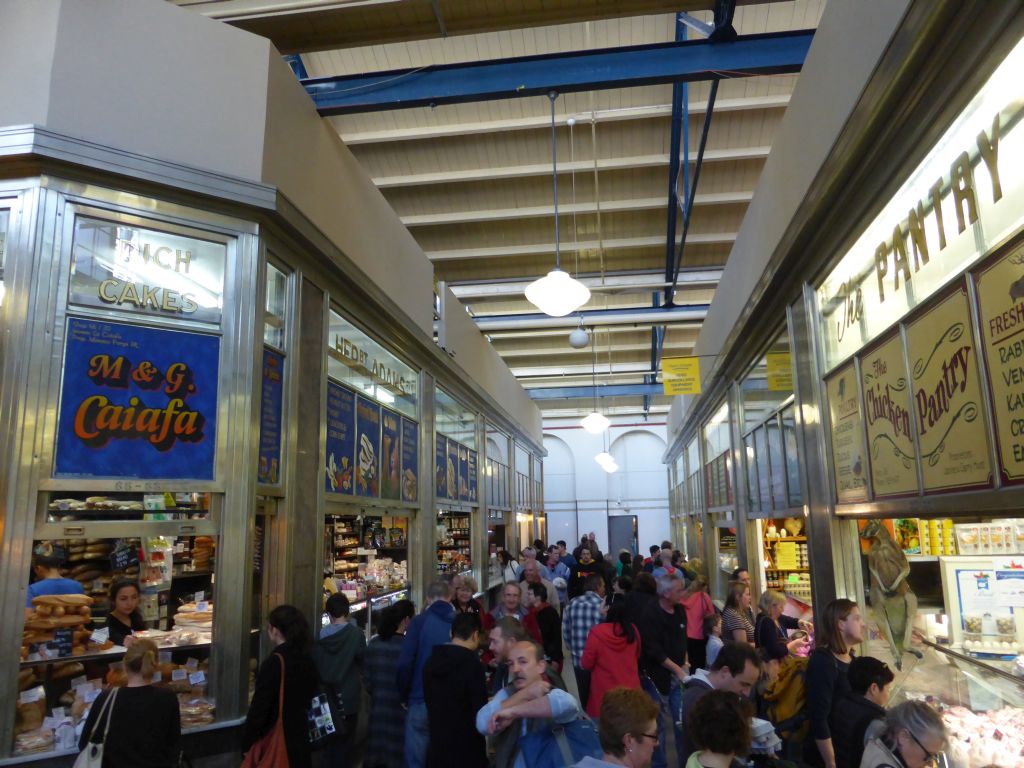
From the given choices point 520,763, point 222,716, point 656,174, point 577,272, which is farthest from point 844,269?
point 577,272

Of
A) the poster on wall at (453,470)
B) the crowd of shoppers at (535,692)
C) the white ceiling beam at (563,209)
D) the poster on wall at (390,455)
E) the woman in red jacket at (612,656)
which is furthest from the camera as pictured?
the white ceiling beam at (563,209)

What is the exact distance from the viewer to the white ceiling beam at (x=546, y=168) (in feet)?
32.3

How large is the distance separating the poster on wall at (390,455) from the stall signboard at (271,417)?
7.95ft

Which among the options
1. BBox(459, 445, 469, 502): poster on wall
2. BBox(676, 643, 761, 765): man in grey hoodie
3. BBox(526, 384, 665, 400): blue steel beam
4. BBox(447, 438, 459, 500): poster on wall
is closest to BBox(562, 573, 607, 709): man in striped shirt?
BBox(676, 643, 761, 765): man in grey hoodie

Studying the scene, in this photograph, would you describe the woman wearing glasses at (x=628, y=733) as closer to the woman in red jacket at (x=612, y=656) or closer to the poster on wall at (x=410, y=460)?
the woman in red jacket at (x=612, y=656)

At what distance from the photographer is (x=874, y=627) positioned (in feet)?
15.9

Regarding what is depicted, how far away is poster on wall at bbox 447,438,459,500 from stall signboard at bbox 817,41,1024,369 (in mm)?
6704

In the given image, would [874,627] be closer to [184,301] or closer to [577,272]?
[184,301]

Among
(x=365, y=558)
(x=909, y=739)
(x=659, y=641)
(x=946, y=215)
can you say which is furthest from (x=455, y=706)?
(x=365, y=558)

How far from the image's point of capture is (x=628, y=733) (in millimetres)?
2471

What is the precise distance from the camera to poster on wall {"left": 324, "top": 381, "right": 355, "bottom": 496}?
246 inches

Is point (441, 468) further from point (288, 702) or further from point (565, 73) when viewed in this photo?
point (288, 702)

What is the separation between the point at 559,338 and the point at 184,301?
1389cm

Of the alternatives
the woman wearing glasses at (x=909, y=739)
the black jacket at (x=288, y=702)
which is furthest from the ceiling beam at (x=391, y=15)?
the woman wearing glasses at (x=909, y=739)
